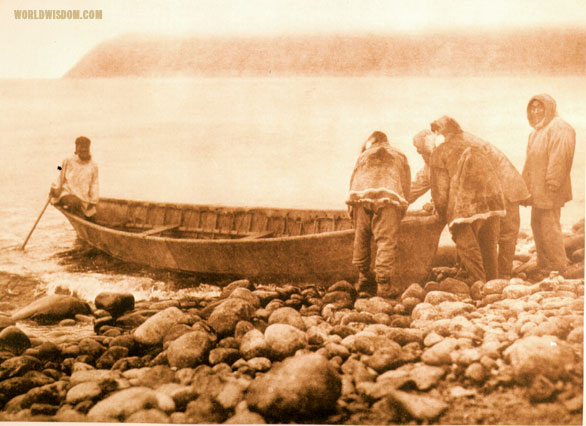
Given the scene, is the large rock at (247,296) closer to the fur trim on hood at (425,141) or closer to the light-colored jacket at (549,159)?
the fur trim on hood at (425,141)

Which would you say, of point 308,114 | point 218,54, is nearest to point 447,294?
point 308,114

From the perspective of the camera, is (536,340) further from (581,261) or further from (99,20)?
(99,20)

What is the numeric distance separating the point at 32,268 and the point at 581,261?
11.9 ft

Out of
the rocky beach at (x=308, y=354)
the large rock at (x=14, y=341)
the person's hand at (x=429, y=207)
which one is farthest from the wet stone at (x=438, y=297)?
the large rock at (x=14, y=341)

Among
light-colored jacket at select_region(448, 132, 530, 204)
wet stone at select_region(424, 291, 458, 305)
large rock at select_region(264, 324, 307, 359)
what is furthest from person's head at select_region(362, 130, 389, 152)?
large rock at select_region(264, 324, 307, 359)

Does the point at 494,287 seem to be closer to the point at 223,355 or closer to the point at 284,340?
the point at 284,340

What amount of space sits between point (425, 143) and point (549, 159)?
2.60 ft

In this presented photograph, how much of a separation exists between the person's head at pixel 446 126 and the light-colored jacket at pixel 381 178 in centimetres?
31

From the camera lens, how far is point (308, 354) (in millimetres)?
3299

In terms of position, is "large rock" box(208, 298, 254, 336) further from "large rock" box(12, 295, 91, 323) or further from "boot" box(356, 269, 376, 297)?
"large rock" box(12, 295, 91, 323)

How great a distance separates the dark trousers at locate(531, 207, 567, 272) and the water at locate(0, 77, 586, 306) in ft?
0.32

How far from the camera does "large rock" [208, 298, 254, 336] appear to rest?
3521 millimetres

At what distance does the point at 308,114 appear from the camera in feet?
13.0

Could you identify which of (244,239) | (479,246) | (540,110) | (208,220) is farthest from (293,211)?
(540,110)
